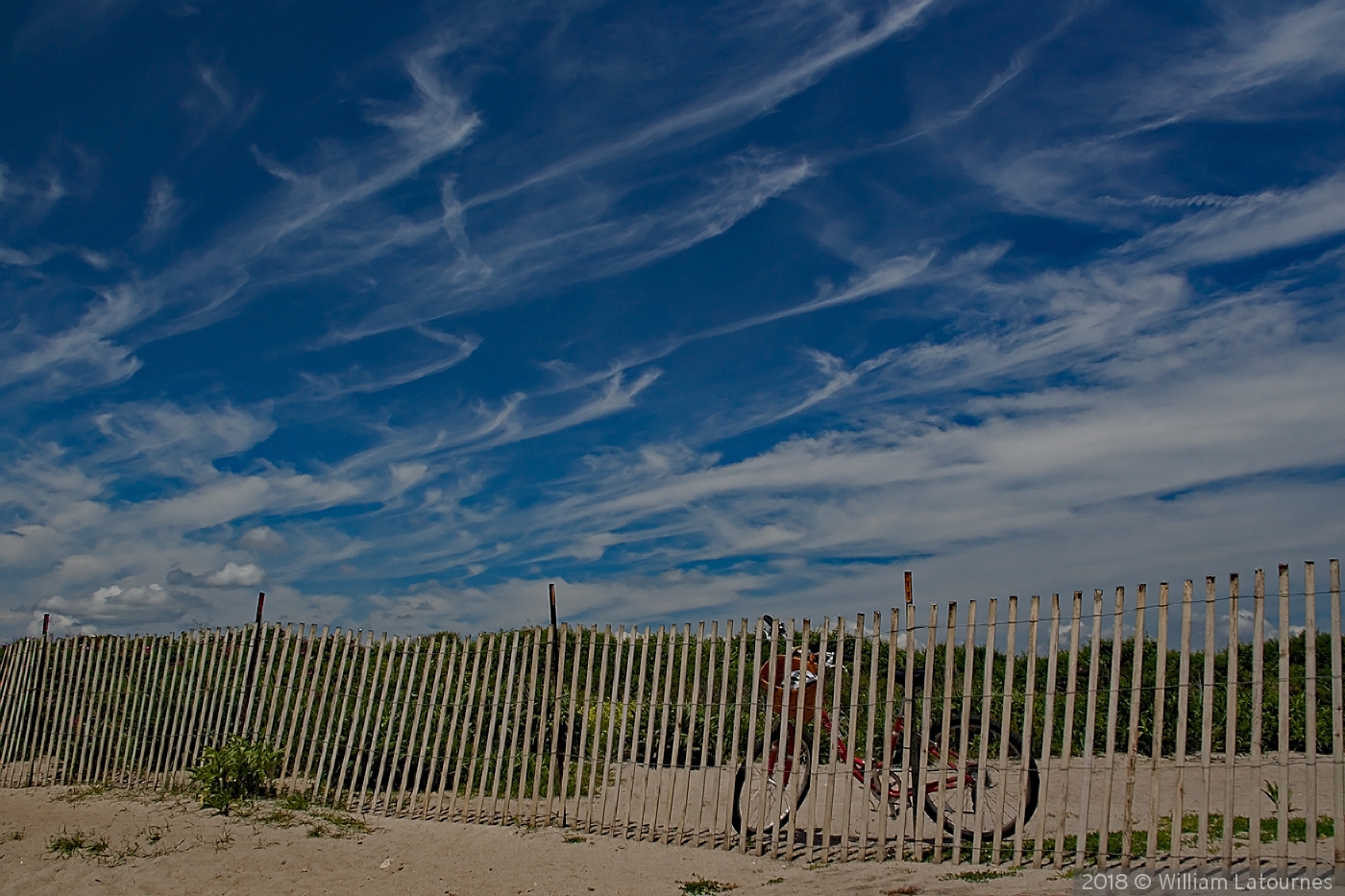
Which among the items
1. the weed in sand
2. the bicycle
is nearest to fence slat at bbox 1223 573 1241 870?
the bicycle

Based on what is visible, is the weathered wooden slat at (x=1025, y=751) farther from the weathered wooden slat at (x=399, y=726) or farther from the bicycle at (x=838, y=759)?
the weathered wooden slat at (x=399, y=726)

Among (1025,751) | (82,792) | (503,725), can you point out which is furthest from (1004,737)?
(82,792)

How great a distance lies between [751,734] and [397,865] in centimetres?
329

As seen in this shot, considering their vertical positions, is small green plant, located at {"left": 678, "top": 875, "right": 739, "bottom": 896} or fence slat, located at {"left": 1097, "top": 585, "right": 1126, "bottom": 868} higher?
fence slat, located at {"left": 1097, "top": 585, "right": 1126, "bottom": 868}

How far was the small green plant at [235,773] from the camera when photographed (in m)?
10.2

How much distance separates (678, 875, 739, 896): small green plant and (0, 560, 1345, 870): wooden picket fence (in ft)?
2.72

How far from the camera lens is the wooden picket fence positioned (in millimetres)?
6133

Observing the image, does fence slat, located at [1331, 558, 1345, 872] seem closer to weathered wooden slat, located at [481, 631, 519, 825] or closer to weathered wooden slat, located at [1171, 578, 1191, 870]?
weathered wooden slat, located at [1171, 578, 1191, 870]

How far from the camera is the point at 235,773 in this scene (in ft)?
33.5

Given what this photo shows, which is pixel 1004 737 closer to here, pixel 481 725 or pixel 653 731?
pixel 653 731

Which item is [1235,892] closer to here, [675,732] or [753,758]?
[753,758]

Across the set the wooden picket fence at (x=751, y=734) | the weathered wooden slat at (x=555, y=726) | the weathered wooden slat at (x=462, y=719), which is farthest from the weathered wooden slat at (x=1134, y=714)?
the weathered wooden slat at (x=462, y=719)

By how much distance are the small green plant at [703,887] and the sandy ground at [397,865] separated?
0.06m

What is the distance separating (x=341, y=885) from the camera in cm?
754
